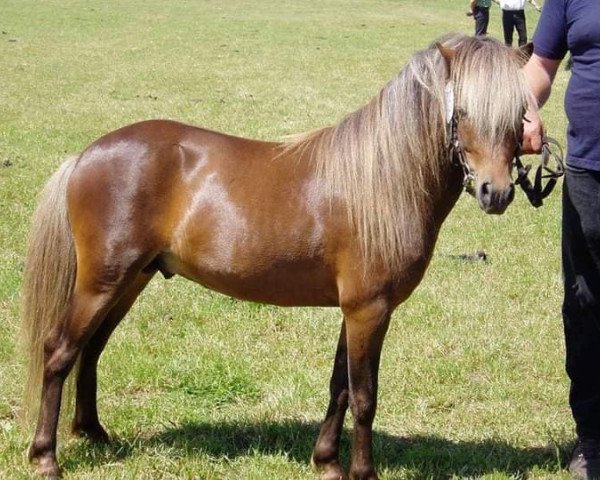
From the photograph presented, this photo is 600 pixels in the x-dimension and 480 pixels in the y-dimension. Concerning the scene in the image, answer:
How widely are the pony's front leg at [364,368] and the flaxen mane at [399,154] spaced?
0.75 feet

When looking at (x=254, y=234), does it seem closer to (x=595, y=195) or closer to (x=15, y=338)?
(x=595, y=195)

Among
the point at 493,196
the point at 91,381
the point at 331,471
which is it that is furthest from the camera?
the point at 91,381

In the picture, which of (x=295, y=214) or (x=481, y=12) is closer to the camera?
(x=295, y=214)

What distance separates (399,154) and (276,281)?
2.35 ft

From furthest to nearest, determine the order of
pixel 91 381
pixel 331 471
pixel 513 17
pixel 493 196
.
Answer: pixel 513 17, pixel 91 381, pixel 331 471, pixel 493 196

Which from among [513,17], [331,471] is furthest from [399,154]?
[513,17]

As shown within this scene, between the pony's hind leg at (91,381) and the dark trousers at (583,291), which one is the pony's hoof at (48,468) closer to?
the pony's hind leg at (91,381)

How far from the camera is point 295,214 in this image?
338 cm

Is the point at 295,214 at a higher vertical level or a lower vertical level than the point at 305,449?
higher

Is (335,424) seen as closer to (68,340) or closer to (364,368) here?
(364,368)

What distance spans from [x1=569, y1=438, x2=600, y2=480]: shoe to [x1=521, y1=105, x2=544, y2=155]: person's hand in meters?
1.40

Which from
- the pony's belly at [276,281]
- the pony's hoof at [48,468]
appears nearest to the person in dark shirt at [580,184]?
the pony's belly at [276,281]

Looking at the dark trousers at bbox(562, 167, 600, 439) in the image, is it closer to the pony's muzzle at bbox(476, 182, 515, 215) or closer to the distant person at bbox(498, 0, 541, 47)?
the pony's muzzle at bbox(476, 182, 515, 215)

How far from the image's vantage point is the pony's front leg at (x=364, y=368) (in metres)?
3.30
